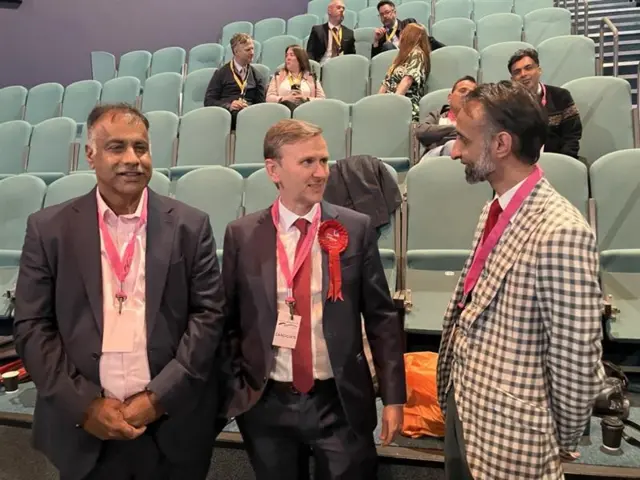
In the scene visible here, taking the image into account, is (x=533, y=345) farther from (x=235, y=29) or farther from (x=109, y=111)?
(x=235, y=29)

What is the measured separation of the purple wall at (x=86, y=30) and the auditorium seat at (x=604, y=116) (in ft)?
18.2

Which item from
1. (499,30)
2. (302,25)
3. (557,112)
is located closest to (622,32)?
(499,30)

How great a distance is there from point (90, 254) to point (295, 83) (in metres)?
3.32

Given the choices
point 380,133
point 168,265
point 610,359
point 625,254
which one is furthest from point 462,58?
point 168,265

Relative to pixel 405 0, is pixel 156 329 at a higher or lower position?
lower

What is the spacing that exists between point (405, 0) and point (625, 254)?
5304 millimetres

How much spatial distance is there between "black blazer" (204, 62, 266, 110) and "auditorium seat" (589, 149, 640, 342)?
9.62 feet

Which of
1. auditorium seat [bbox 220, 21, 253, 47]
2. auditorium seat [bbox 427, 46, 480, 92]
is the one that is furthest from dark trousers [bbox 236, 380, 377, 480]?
auditorium seat [bbox 220, 21, 253, 47]

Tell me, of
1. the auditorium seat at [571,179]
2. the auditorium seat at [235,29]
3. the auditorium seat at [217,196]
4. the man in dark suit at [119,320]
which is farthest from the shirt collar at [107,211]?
the auditorium seat at [235,29]

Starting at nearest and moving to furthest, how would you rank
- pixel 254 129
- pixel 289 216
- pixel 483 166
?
pixel 483 166 → pixel 289 216 → pixel 254 129

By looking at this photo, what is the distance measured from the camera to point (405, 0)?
21.8 feet

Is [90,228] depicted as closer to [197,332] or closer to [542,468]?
[197,332]

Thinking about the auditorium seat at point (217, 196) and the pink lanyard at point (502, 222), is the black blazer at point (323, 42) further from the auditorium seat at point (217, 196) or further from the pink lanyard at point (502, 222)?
the pink lanyard at point (502, 222)

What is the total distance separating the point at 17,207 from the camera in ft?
10.3
